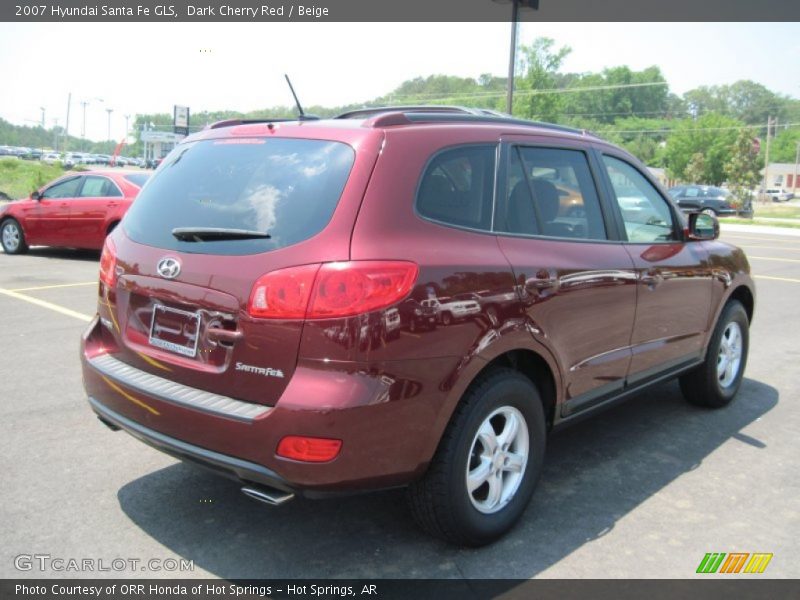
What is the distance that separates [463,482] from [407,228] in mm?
1080

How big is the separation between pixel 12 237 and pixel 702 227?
11.8 m

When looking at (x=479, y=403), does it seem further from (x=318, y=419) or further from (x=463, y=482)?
(x=318, y=419)

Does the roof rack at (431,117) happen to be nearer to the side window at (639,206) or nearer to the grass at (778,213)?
the side window at (639,206)

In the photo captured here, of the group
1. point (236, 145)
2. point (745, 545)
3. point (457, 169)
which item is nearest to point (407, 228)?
point (457, 169)

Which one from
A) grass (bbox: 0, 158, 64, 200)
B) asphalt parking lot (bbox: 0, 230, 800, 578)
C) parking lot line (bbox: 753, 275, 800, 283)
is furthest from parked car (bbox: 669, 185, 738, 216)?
asphalt parking lot (bbox: 0, 230, 800, 578)

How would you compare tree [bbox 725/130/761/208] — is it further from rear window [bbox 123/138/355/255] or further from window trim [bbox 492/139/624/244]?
rear window [bbox 123/138/355/255]

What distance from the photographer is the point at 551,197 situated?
3.73m

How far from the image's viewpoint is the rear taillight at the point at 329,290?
8.70ft

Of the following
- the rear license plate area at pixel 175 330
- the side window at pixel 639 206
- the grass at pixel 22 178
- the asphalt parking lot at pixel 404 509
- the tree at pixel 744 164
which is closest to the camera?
the rear license plate area at pixel 175 330

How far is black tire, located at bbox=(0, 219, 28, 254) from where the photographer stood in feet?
41.4

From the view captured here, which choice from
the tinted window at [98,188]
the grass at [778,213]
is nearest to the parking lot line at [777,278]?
the tinted window at [98,188]

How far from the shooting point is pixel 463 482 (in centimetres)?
301

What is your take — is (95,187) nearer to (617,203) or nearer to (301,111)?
(301,111)

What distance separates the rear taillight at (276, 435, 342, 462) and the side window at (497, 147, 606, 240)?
1310mm
